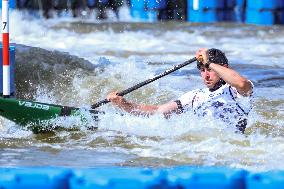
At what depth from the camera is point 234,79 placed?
6383 millimetres

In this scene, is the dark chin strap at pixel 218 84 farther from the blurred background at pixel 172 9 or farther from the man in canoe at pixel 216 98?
the blurred background at pixel 172 9

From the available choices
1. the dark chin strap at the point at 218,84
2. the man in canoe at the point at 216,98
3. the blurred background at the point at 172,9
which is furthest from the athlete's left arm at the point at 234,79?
the blurred background at the point at 172,9

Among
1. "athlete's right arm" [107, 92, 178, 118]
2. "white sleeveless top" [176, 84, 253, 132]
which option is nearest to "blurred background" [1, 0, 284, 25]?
"athlete's right arm" [107, 92, 178, 118]

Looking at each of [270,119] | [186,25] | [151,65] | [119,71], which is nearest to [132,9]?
[186,25]

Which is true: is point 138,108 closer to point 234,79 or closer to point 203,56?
point 203,56

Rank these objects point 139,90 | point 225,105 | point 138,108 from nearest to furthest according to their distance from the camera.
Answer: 1. point 225,105
2. point 138,108
3. point 139,90

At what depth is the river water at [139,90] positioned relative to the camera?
654 cm

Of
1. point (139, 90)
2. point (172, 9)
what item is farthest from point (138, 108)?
point (172, 9)

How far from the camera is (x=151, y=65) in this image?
12.9 m

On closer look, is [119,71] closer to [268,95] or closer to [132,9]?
[268,95]

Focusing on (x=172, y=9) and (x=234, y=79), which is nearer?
(x=234, y=79)

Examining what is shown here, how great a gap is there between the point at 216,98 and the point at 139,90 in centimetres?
334

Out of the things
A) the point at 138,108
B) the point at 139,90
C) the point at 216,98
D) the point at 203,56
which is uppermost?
the point at 203,56

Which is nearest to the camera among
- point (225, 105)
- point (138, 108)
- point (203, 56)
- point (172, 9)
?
point (203, 56)
